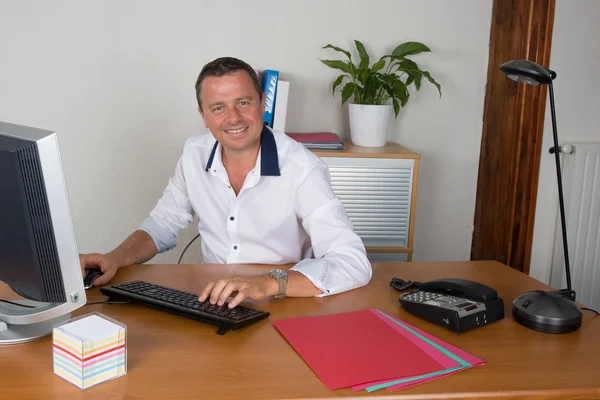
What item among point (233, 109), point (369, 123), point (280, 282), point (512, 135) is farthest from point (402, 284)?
point (512, 135)

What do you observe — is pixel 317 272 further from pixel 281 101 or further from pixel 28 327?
pixel 281 101

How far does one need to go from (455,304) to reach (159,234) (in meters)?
1.04

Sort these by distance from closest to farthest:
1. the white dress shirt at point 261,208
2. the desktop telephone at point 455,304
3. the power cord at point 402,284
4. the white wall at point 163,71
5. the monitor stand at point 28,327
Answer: the monitor stand at point 28,327 → the desktop telephone at point 455,304 → the power cord at point 402,284 → the white dress shirt at point 261,208 → the white wall at point 163,71

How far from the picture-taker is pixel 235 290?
1.48 m

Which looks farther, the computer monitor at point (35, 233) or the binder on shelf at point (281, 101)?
the binder on shelf at point (281, 101)

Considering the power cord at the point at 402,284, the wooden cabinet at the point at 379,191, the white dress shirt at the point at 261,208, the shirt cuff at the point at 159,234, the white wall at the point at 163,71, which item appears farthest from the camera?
the white wall at the point at 163,71

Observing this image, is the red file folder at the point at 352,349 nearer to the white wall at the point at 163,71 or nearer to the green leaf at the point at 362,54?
the green leaf at the point at 362,54

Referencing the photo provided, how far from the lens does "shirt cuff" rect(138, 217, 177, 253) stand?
208 centimetres

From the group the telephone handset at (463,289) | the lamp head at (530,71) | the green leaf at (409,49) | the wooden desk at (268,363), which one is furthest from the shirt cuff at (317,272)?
the green leaf at (409,49)

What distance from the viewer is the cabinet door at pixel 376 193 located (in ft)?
9.27

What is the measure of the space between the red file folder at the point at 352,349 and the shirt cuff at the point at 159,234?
0.80 meters

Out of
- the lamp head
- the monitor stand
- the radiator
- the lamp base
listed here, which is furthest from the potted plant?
the monitor stand

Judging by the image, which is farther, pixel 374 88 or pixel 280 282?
pixel 374 88

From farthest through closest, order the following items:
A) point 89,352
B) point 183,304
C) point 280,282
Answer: point 280,282, point 183,304, point 89,352
